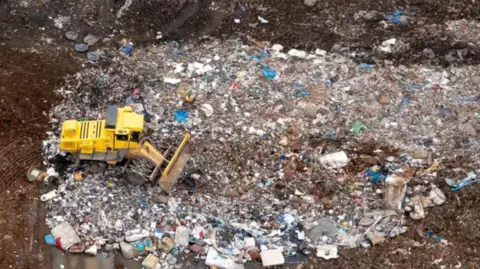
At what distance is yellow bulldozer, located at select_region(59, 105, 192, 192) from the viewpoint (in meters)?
7.94

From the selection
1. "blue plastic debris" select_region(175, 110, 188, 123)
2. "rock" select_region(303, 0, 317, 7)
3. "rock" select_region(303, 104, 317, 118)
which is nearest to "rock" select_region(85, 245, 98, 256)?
"blue plastic debris" select_region(175, 110, 188, 123)

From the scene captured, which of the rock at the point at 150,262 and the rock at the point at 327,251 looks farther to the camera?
the rock at the point at 327,251

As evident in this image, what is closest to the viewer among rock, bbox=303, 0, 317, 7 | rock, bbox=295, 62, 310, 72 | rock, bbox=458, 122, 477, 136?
rock, bbox=458, 122, 477, 136

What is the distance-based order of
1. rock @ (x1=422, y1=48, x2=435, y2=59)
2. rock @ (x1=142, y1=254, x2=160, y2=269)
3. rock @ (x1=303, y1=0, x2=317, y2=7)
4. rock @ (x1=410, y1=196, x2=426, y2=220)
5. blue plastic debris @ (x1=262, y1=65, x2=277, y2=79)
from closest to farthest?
rock @ (x1=142, y1=254, x2=160, y2=269), rock @ (x1=410, y1=196, x2=426, y2=220), blue plastic debris @ (x1=262, y1=65, x2=277, y2=79), rock @ (x1=422, y1=48, x2=435, y2=59), rock @ (x1=303, y1=0, x2=317, y2=7)

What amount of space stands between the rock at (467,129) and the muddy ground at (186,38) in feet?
2.07

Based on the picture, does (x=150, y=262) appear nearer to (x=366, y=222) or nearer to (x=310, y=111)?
(x=366, y=222)

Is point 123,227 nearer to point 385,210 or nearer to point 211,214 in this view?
point 211,214

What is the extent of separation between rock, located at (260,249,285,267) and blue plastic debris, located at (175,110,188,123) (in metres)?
2.70

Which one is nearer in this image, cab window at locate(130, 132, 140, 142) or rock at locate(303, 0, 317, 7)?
cab window at locate(130, 132, 140, 142)

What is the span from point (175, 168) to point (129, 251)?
1379 mm

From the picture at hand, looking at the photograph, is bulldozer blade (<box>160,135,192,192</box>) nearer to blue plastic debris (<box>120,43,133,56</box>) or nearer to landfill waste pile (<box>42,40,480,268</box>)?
landfill waste pile (<box>42,40,480,268</box>)

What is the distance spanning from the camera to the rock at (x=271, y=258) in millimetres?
7605

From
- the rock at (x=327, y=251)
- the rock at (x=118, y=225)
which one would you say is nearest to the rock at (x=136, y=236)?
the rock at (x=118, y=225)

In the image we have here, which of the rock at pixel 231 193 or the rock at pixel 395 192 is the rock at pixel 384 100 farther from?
the rock at pixel 231 193
